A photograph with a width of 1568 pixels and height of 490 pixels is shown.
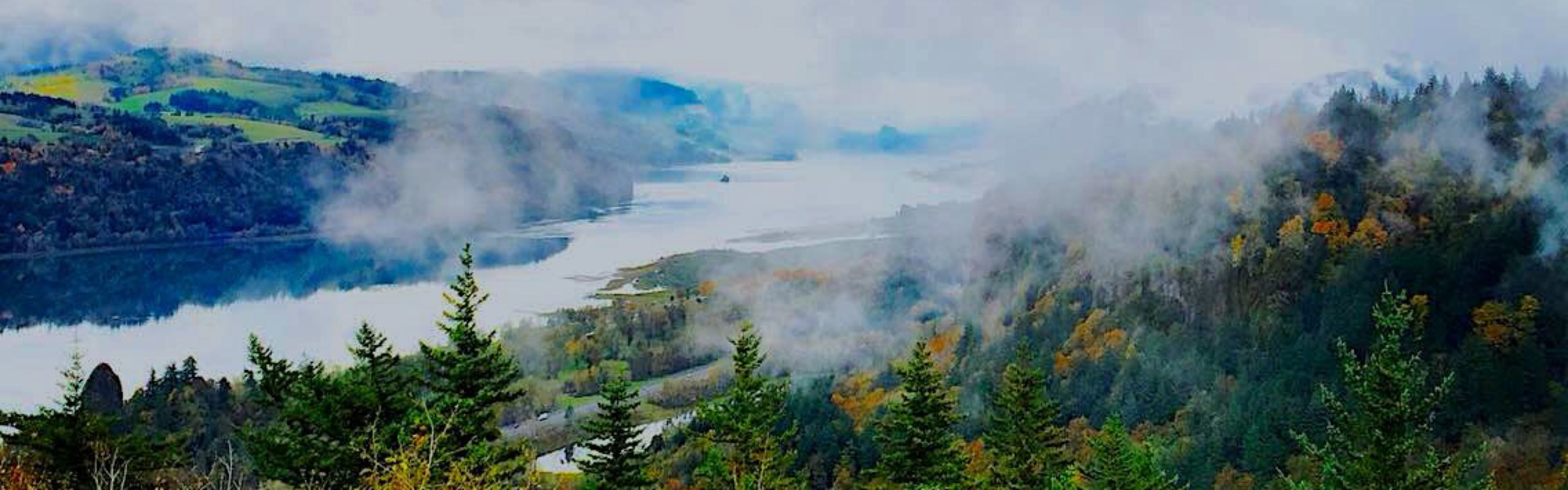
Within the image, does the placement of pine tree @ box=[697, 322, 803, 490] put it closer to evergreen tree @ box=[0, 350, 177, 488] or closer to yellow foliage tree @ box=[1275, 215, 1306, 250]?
evergreen tree @ box=[0, 350, 177, 488]

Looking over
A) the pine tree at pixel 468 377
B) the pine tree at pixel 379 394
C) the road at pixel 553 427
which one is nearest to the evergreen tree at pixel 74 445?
the pine tree at pixel 379 394

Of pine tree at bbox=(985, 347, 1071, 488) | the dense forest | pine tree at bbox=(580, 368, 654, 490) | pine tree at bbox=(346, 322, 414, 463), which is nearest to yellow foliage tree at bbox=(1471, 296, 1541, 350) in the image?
the dense forest

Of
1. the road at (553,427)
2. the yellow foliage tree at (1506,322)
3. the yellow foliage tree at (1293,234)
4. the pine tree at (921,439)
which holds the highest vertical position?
the pine tree at (921,439)

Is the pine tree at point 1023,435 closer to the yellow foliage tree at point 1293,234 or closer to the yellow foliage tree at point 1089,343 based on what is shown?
the yellow foliage tree at point 1293,234

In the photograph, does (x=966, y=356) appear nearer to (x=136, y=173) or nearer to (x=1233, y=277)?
(x=1233, y=277)

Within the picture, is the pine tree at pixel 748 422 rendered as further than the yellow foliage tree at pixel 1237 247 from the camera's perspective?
No
